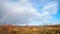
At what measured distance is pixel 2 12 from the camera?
256 centimetres

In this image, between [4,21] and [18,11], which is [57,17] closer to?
[18,11]

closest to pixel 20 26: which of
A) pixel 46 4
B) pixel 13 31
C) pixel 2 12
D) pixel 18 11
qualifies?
pixel 13 31

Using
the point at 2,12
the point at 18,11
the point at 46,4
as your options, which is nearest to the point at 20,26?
the point at 18,11

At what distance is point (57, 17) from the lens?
2504 mm

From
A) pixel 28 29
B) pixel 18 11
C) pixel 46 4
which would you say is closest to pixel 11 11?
pixel 18 11

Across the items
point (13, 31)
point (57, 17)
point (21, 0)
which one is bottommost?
point (13, 31)

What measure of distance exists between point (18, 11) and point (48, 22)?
0.66m

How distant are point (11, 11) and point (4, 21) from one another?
25cm

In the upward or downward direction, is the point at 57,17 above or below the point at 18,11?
below

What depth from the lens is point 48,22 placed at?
249 cm

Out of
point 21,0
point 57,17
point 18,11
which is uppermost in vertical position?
point 21,0

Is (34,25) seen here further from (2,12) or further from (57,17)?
(2,12)

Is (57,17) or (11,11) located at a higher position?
(11,11)

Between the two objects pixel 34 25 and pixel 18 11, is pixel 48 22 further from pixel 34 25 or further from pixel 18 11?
pixel 18 11
